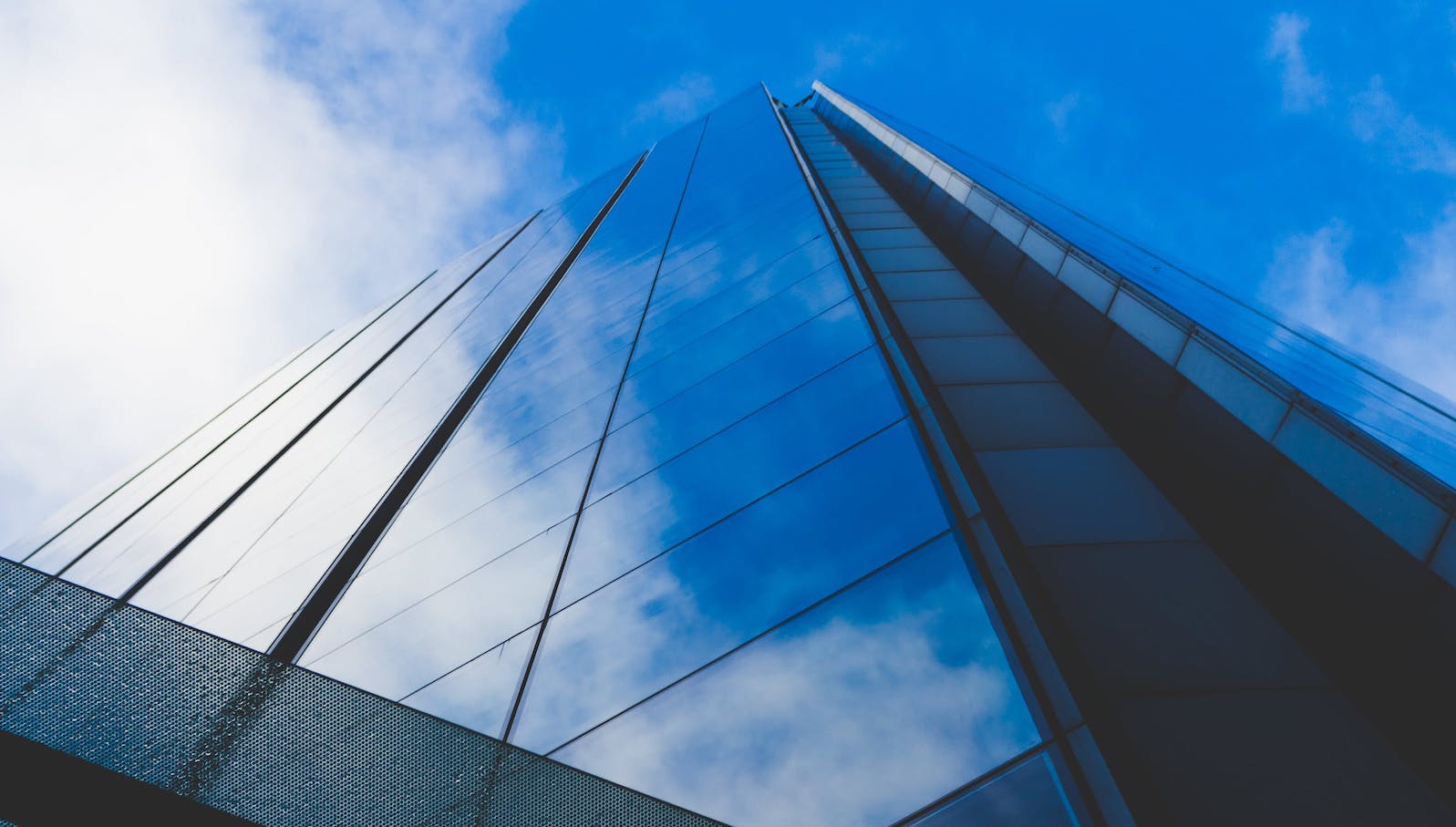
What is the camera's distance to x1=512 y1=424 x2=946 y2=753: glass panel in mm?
4637

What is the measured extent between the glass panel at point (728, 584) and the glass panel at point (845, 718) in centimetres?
16

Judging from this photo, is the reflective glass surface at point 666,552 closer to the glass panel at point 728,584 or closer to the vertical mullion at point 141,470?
the glass panel at point 728,584

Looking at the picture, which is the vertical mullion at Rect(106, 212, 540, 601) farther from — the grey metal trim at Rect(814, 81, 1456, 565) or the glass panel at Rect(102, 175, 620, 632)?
the grey metal trim at Rect(814, 81, 1456, 565)

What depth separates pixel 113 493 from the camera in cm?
1872

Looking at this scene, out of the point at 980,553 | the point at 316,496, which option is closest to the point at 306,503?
the point at 316,496

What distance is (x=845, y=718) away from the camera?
380 cm

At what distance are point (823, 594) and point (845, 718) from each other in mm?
875

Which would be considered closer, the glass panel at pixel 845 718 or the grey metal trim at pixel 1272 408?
the glass panel at pixel 845 718

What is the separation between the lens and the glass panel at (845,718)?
3.49 metres

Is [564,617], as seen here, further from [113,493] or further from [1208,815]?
[113,493]

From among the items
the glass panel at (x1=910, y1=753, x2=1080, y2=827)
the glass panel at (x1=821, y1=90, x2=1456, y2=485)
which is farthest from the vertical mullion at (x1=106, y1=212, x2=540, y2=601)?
the glass panel at (x1=821, y1=90, x2=1456, y2=485)

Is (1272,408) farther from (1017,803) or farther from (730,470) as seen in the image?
(1017,803)

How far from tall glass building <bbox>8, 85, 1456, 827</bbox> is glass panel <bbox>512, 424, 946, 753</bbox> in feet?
0.09

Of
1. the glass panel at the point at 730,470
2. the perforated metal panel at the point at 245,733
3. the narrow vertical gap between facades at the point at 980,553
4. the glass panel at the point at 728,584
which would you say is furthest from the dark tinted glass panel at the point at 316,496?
the narrow vertical gap between facades at the point at 980,553
